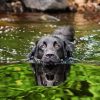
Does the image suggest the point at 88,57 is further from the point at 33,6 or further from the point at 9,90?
the point at 33,6

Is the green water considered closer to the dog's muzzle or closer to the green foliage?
the green foliage

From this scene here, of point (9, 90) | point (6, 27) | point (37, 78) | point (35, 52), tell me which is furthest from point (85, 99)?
point (6, 27)

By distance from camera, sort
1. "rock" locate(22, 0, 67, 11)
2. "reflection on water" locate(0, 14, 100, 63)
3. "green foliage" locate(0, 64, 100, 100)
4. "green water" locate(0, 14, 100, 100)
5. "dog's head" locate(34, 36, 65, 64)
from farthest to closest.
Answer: "rock" locate(22, 0, 67, 11)
"reflection on water" locate(0, 14, 100, 63)
"dog's head" locate(34, 36, 65, 64)
"green water" locate(0, 14, 100, 100)
"green foliage" locate(0, 64, 100, 100)

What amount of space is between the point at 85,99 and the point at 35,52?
12.0ft

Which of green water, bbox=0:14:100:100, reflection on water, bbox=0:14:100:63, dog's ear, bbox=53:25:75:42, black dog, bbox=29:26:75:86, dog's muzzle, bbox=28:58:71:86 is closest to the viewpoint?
green water, bbox=0:14:100:100

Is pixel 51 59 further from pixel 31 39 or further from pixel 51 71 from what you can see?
pixel 31 39

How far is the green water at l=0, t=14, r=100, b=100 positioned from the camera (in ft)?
16.6

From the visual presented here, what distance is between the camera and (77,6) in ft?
67.1

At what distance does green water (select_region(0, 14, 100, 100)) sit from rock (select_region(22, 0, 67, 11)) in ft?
17.4

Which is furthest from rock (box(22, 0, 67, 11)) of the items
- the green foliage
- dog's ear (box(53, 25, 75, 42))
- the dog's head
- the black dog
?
the green foliage

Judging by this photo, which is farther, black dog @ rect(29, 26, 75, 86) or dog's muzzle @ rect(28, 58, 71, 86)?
black dog @ rect(29, 26, 75, 86)

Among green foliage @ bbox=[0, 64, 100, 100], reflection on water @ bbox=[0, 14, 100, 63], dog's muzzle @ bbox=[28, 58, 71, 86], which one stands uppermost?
green foliage @ bbox=[0, 64, 100, 100]

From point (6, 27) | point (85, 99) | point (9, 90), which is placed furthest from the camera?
point (6, 27)

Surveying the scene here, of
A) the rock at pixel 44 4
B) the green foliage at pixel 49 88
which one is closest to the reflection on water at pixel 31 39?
the green foliage at pixel 49 88
